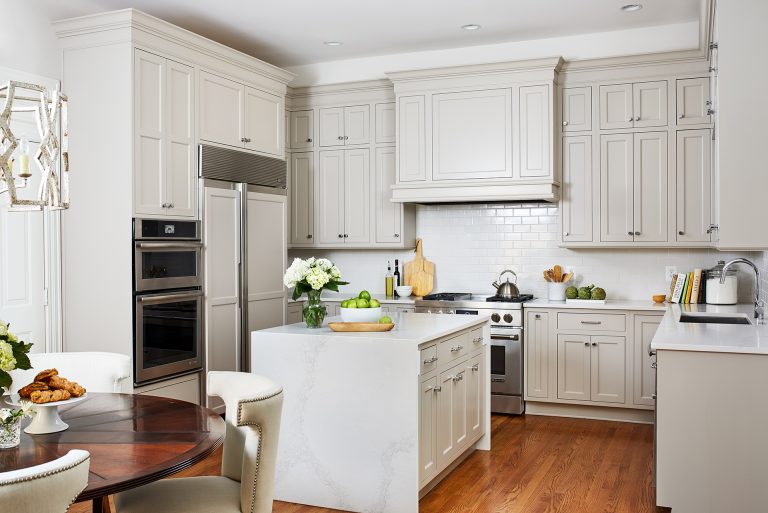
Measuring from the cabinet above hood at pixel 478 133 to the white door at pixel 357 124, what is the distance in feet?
1.45

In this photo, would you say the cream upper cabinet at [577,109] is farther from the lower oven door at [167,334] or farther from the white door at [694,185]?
the lower oven door at [167,334]

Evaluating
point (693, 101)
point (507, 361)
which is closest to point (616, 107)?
point (693, 101)

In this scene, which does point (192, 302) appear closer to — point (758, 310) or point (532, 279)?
point (532, 279)

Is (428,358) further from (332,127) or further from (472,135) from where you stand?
(332,127)

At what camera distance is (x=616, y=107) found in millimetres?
5676

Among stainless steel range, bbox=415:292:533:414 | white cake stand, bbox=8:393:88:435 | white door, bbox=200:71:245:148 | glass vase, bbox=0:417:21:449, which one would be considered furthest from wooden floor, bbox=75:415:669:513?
white door, bbox=200:71:245:148

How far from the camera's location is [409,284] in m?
6.65

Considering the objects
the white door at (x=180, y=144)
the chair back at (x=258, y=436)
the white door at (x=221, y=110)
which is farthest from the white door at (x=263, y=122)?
the chair back at (x=258, y=436)

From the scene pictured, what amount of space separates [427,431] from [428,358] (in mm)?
366

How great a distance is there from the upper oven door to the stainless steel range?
6.89 ft

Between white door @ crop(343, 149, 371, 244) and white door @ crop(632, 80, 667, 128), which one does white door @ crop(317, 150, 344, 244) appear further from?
white door @ crop(632, 80, 667, 128)

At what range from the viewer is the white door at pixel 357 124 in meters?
6.52

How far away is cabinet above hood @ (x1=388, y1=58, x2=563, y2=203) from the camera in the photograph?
5715 millimetres

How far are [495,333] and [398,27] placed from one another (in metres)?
2.49
